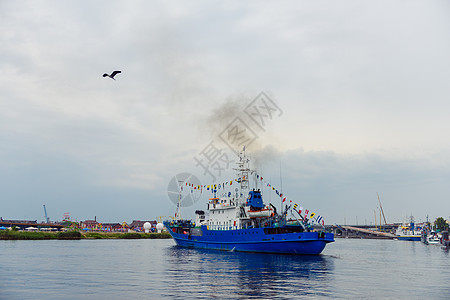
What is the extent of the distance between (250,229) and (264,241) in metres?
3.75

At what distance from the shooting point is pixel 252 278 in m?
39.9

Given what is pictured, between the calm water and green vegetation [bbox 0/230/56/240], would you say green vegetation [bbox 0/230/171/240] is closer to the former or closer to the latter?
green vegetation [bbox 0/230/56/240]

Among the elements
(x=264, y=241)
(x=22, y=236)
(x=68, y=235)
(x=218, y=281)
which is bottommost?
(x=68, y=235)

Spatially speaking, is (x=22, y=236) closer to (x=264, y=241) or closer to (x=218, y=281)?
(x=264, y=241)

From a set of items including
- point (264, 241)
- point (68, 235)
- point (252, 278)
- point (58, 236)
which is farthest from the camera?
point (68, 235)

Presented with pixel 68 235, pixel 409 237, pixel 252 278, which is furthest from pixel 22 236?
pixel 409 237

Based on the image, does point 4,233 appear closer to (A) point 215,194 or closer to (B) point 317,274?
(A) point 215,194

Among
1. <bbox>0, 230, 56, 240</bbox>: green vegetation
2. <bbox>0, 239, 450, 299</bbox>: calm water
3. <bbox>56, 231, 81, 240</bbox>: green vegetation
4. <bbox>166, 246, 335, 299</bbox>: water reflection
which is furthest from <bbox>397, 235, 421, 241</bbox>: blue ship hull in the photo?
<bbox>0, 230, 56, 240</bbox>: green vegetation

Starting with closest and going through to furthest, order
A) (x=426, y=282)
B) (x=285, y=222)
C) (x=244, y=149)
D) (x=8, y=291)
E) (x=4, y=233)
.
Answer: (x=8, y=291) < (x=426, y=282) < (x=285, y=222) < (x=244, y=149) < (x=4, y=233)

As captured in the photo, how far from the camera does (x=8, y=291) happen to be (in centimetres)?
3250

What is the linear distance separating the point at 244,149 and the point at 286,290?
49146 mm

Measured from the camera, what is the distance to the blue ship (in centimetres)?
6319

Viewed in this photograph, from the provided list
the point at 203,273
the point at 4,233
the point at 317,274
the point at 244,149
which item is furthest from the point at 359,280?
the point at 4,233

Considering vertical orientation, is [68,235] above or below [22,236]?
below
